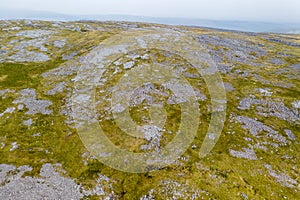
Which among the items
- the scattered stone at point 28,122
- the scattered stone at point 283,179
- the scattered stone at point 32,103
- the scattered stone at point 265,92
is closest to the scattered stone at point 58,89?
the scattered stone at point 32,103

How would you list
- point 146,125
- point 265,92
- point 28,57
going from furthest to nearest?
1. point 28,57
2. point 265,92
3. point 146,125

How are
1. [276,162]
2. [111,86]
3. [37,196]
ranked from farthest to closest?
[111,86], [276,162], [37,196]

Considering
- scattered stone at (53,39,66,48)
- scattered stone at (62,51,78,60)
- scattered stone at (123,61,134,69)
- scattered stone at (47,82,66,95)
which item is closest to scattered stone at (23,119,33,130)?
scattered stone at (47,82,66,95)

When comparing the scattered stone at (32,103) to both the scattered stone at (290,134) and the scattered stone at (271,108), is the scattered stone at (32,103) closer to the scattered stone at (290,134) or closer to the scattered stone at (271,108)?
the scattered stone at (271,108)

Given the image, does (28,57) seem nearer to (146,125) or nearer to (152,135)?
(146,125)

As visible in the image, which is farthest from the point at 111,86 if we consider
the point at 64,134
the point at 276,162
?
the point at 276,162

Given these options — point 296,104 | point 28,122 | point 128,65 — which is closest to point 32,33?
point 128,65

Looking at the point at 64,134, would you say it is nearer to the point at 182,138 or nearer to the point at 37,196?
the point at 37,196

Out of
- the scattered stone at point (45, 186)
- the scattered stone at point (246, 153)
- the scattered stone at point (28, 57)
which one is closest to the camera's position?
the scattered stone at point (45, 186)

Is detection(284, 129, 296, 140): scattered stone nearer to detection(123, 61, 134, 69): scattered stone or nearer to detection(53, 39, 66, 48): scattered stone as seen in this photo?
detection(123, 61, 134, 69): scattered stone
